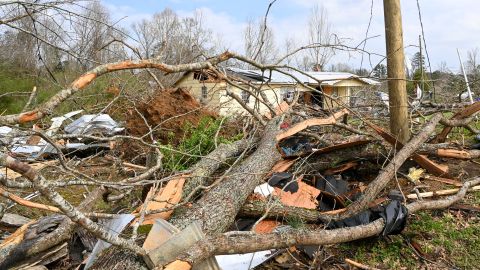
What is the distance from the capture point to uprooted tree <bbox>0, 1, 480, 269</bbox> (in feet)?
7.39

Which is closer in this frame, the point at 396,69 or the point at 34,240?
the point at 34,240

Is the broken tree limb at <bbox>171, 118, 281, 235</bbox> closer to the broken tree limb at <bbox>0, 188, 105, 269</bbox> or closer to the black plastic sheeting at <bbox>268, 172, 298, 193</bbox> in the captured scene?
the black plastic sheeting at <bbox>268, 172, 298, 193</bbox>

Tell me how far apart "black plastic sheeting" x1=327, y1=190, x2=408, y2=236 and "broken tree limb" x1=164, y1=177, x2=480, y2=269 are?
0.20 feet

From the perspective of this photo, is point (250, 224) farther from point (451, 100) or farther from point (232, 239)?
point (451, 100)

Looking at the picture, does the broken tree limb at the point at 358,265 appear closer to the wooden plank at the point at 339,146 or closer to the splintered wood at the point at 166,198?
the splintered wood at the point at 166,198

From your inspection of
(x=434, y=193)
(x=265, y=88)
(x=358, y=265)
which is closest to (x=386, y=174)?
(x=434, y=193)

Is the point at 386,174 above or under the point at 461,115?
under

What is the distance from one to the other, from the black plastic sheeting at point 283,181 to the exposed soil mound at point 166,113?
12.3 ft

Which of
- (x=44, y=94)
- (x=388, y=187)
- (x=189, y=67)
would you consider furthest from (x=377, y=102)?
(x=44, y=94)

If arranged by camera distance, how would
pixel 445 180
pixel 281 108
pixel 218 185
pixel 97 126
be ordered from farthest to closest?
1. pixel 97 126
2. pixel 281 108
3. pixel 445 180
4. pixel 218 185

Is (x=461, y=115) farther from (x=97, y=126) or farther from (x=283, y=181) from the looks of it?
(x=97, y=126)

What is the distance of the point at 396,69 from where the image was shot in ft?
14.8

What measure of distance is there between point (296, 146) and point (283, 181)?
1.00 m

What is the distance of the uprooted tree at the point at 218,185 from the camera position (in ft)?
7.39
